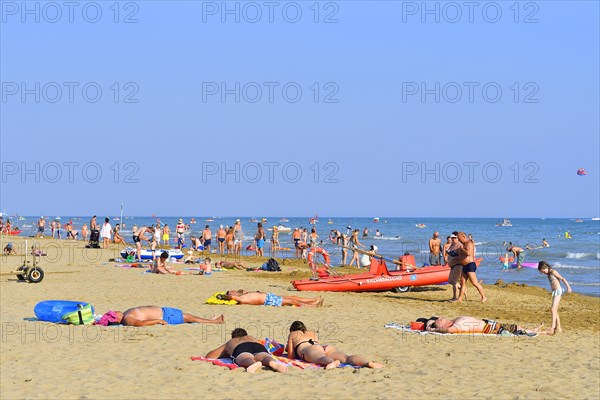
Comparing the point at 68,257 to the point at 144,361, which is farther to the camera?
the point at 68,257

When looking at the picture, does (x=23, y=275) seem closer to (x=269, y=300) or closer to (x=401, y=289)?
(x=269, y=300)

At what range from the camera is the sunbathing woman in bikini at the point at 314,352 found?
29.5ft

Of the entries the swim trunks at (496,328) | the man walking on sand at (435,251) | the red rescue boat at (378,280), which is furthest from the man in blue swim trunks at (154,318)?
the man walking on sand at (435,251)

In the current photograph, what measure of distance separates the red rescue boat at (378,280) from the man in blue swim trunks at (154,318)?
19.0 ft

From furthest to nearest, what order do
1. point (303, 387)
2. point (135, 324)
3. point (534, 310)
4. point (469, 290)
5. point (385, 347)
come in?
point (469, 290) < point (534, 310) < point (135, 324) < point (385, 347) < point (303, 387)

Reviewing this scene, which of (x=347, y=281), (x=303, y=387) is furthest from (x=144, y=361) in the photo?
(x=347, y=281)

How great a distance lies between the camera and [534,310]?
53.0 feet

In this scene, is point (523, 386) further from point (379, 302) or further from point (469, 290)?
point (469, 290)

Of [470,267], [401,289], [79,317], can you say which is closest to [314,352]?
[79,317]

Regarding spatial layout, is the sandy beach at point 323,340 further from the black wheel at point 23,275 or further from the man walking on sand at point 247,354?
the black wheel at point 23,275

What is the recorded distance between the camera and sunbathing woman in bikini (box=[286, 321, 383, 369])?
29.5 feet

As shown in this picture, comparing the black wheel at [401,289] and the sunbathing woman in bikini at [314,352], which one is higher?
the sunbathing woman in bikini at [314,352]

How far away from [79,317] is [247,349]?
162 inches

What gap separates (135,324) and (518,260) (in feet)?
75.1
